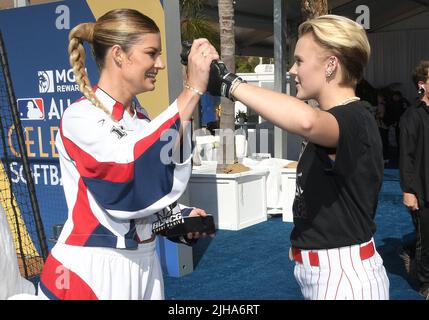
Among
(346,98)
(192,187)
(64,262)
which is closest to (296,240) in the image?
(346,98)

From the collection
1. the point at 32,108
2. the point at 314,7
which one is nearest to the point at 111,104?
the point at 32,108

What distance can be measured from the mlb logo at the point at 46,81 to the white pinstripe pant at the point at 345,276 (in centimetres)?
397

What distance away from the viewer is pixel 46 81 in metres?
5.20

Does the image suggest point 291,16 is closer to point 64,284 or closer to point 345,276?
point 345,276

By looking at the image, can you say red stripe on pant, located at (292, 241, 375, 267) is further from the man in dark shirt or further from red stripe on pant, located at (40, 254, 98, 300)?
the man in dark shirt

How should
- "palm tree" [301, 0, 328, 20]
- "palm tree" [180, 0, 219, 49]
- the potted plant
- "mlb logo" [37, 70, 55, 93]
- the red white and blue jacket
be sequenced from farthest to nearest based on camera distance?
the potted plant
"palm tree" [180, 0, 219, 49]
"palm tree" [301, 0, 328, 20]
"mlb logo" [37, 70, 55, 93]
the red white and blue jacket

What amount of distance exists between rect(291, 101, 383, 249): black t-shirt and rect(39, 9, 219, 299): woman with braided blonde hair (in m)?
0.43

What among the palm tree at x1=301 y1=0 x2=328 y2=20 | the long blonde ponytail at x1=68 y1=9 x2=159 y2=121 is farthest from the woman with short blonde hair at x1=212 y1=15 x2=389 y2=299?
the palm tree at x1=301 y1=0 x2=328 y2=20

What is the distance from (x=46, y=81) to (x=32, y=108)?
34cm

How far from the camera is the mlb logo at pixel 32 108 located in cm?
524

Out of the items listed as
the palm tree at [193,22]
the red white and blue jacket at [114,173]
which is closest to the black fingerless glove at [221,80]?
the red white and blue jacket at [114,173]

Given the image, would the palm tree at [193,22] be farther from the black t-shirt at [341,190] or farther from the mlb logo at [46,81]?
the black t-shirt at [341,190]

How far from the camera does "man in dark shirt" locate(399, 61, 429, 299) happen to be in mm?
4262

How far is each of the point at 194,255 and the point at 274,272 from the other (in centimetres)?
106
